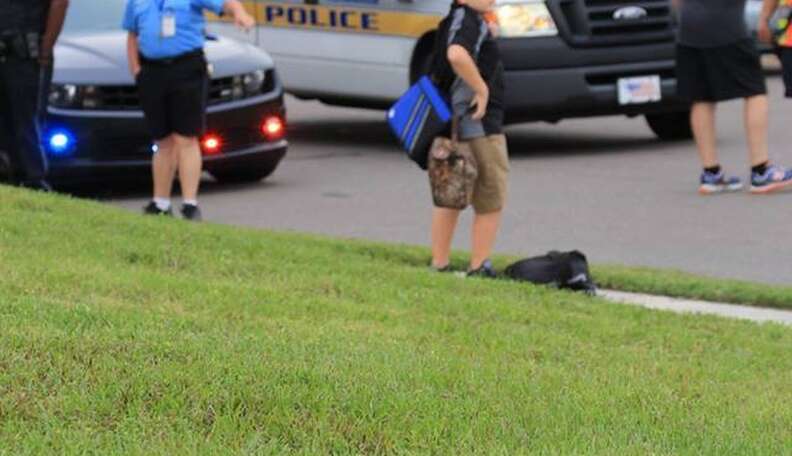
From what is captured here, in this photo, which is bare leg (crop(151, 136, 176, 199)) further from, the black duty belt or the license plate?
the license plate

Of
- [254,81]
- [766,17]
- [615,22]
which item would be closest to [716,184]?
[766,17]

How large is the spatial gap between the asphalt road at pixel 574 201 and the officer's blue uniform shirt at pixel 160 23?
127cm

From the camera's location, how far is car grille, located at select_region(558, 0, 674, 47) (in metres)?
13.8

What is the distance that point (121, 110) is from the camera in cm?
1200

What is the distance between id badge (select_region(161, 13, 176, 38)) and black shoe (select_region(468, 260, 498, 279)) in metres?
2.52

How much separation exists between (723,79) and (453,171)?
11.9 ft

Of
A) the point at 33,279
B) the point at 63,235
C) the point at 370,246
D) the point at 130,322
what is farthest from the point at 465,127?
the point at 130,322

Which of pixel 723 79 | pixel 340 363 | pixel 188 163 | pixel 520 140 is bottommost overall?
pixel 520 140

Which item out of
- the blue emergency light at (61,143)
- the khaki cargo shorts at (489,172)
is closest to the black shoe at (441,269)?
the khaki cargo shorts at (489,172)

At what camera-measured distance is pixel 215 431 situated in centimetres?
480

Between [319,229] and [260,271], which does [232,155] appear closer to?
[319,229]

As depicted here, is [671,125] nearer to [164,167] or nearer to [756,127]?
[756,127]

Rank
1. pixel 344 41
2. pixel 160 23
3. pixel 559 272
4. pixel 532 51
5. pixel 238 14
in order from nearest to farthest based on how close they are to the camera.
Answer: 1. pixel 559 272
2. pixel 238 14
3. pixel 160 23
4. pixel 532 51
5. pixel 344 41

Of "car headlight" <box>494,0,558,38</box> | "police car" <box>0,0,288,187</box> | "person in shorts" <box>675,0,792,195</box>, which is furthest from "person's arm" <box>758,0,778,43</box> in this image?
"police car" <box>0,0,288,187</box>
